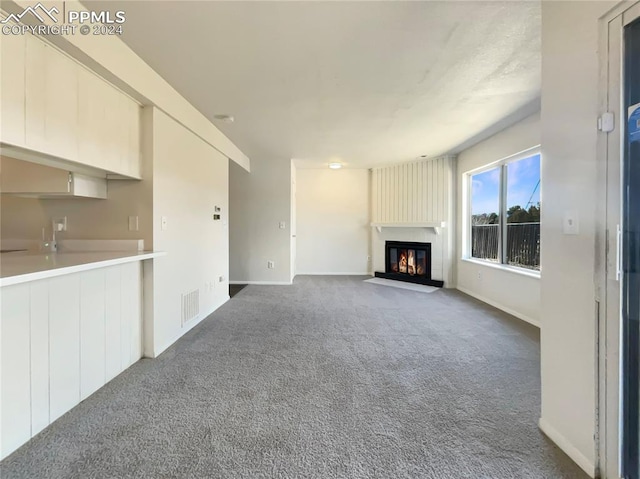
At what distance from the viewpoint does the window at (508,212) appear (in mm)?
3650

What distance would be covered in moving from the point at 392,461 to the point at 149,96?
9.82ft

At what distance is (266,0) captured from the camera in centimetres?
167

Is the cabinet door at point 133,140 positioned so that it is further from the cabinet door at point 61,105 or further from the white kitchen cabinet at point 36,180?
the cabinet door at point 61,105

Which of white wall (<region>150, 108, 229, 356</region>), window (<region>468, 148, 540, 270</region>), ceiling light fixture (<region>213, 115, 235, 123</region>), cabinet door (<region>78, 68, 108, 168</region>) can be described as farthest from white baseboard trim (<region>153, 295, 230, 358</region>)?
window (<region>468, 148, 540, 270</region>)

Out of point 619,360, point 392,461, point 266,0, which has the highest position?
point 266,0

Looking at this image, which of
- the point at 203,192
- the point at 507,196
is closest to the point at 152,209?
the point at 203,192

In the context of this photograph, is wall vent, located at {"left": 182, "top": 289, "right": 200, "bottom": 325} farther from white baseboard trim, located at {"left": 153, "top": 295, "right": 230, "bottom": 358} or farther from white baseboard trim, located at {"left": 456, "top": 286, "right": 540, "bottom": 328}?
white baseboard trim, located at {"left": 456, "top": 286, "right": 540, "bottom": 328}

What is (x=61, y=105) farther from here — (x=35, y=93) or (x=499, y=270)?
(x=499, y=270)


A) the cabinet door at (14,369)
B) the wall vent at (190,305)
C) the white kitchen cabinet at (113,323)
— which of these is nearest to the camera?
the cabinet door at (14,369)

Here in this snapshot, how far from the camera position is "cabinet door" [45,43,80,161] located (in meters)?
1.73

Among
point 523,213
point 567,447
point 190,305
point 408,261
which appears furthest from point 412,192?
point 567,447

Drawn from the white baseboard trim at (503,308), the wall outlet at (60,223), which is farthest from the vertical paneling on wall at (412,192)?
the wall outlet at (60,223)

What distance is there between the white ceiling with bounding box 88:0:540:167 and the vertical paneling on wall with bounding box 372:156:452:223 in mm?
1766

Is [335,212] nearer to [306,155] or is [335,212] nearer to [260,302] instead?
[306,155]
